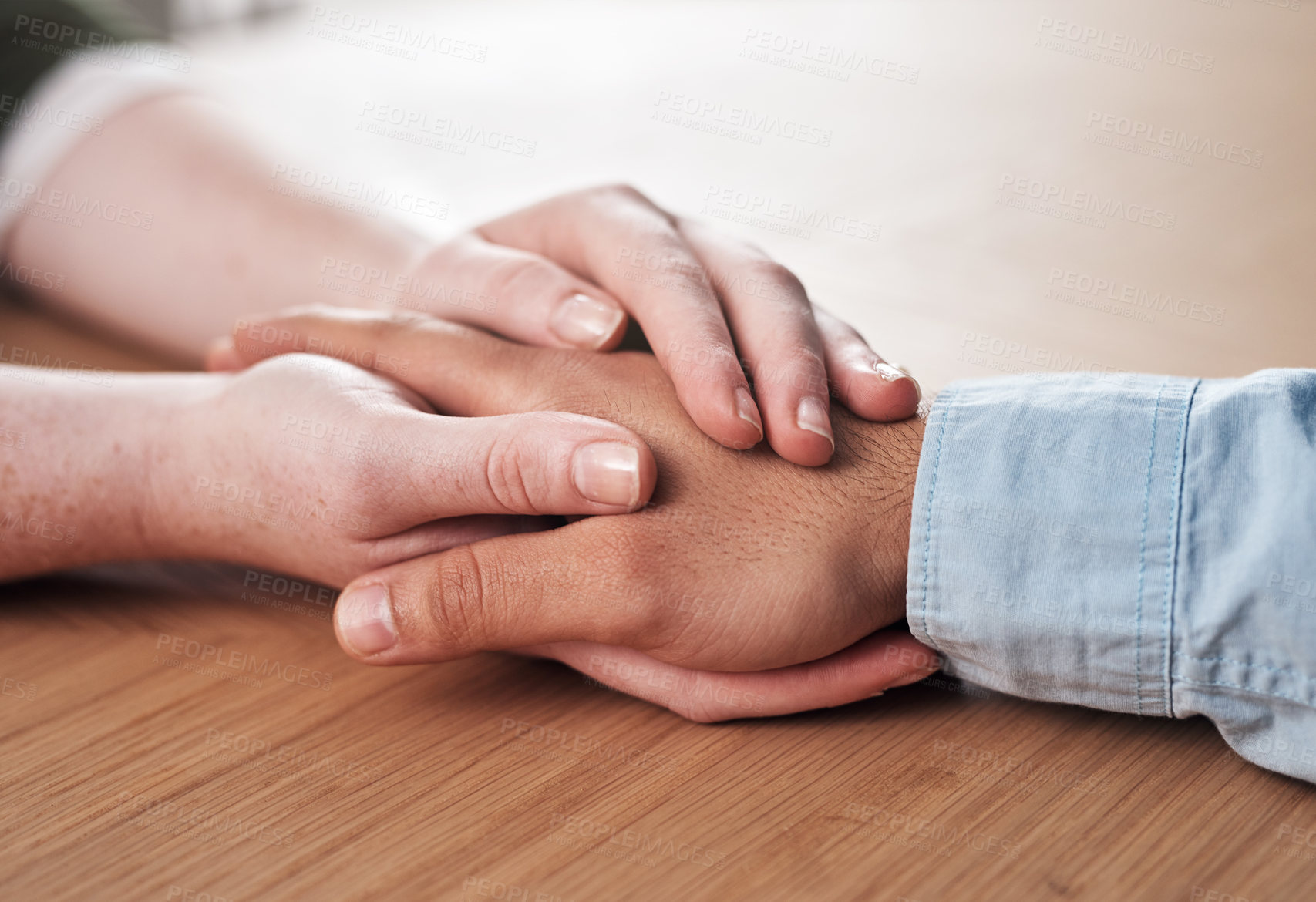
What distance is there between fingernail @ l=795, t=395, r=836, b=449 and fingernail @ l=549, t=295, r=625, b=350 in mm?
179

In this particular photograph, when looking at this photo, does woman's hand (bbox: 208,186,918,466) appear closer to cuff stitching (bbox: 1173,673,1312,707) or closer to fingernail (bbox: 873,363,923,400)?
fingernail (bbox: 873,363,923,400)

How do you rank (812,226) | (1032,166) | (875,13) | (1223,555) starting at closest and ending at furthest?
(1223,555), (812,226), (1032,166), (875,13)

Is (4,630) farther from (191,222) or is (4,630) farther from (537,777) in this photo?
(191,222)

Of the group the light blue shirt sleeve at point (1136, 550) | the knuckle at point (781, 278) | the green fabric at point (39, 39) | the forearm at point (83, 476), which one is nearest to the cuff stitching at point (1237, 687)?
the light blue shirt sleeve at point (1136, 550)

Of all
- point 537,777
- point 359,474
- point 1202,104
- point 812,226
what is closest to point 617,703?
point 537,777

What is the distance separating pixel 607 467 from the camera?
2.01ft

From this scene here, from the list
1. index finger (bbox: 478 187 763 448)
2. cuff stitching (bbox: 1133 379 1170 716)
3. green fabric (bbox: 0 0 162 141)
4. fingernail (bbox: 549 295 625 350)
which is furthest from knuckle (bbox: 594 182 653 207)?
green fabric (bbox: 0 0 162 141)

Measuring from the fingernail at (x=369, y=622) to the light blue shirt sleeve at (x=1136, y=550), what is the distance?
321 millimetres

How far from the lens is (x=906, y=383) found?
69 centimetres

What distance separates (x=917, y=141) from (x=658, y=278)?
1094mm

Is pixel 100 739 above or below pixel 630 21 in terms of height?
below

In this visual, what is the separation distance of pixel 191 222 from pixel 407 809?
792 mm

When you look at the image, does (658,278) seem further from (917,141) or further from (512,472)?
(917,141)

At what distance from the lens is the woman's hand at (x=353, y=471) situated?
62 centimetres
